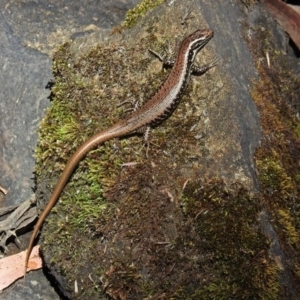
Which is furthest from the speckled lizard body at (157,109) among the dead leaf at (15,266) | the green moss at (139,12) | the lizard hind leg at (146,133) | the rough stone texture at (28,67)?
the rough stone texture at (28,67)

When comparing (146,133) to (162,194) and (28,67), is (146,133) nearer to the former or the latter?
(162,194)

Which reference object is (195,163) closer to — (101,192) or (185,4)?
(101,192)

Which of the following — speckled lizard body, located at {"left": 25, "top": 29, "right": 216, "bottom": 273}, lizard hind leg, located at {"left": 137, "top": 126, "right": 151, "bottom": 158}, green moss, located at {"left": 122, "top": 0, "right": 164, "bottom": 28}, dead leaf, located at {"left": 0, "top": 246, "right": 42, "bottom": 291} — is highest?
green moss, located at {"left": 122, "top": 0, "right": 164, "bottom": 28}

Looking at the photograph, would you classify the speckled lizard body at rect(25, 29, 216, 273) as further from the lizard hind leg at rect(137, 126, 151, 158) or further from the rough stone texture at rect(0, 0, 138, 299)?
the rough stone texture at rect(0, 0, 138, 299)

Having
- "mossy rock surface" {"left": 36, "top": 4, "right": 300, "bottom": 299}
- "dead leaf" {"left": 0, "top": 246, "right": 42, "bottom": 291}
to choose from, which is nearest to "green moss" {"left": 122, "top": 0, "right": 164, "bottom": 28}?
"mossy rock surface" {"left": 36, "top": 4, "right": 300, "bottom": 299}

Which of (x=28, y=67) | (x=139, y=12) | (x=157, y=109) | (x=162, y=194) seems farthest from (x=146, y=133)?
(x=28, y=67)

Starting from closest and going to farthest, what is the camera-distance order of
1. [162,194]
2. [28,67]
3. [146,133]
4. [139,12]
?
[162,194] → [146,133] → [139,12] → [28,67]

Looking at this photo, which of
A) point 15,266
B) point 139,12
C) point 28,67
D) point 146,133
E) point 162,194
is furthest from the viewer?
point 28,67

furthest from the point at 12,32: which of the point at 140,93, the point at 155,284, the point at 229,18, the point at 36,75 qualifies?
the point at 155,284

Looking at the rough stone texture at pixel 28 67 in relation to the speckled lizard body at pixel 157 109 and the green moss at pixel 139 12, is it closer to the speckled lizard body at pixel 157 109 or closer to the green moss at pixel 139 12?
the green moss at pixel 139 12

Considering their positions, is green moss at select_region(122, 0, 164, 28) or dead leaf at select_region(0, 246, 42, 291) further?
green moss at select_region(122, 0, 164, 28)

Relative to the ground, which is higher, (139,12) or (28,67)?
(28,67)
